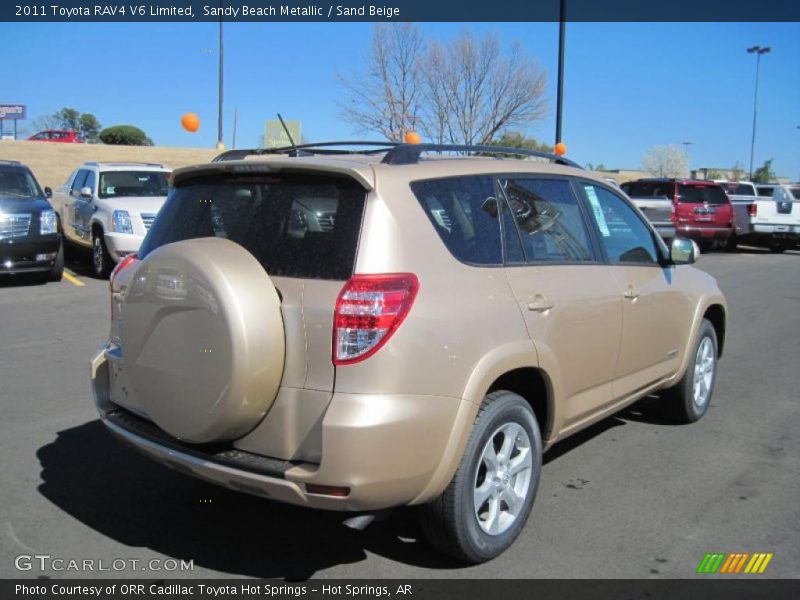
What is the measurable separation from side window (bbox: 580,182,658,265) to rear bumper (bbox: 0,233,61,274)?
968cm

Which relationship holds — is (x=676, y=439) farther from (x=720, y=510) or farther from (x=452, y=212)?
(x=452, y=212)

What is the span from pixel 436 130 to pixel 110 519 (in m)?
22.6

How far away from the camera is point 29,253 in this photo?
11602 mm

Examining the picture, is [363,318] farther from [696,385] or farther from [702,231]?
[702,231]

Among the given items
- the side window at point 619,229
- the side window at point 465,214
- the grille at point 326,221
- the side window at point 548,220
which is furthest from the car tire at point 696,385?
the grille at point 326,221

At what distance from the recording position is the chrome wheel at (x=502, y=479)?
3449 mm

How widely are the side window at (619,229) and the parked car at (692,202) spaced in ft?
50.8

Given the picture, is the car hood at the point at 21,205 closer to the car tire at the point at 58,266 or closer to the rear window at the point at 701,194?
the car tire at the point at 58,266

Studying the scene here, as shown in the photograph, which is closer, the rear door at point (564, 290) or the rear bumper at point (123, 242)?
the rear door at point (564, 290)

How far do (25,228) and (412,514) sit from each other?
9863 mm

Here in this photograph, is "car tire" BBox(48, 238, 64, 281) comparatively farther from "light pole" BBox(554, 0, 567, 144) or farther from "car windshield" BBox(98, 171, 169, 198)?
"light pole" BBox(554, 0, 567, 144)

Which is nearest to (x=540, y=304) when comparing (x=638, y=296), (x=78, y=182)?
(x=638, y=296)

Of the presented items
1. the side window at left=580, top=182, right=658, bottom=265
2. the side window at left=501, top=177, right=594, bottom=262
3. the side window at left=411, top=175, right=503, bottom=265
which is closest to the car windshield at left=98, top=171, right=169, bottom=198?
the side window at left=580, top=182, right=658, bottom=265
